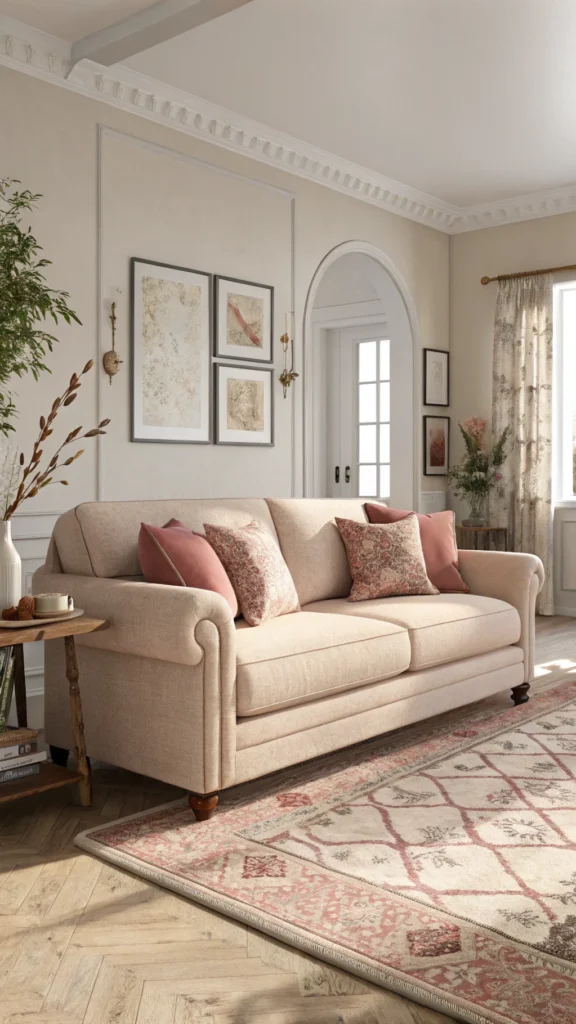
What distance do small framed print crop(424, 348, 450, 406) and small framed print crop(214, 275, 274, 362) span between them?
5.88 feet

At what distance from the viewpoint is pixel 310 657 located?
3.07 metres

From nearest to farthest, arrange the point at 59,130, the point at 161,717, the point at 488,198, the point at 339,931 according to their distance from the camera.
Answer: the point at 339,931, the point at 161,717, the point at 59,130, the point at 488,198

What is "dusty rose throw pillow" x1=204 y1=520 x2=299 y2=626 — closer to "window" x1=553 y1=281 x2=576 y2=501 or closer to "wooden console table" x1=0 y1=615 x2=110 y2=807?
"wooden console table" x1=0 y1=615 x2=110 y2=807

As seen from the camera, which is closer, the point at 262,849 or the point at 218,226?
the point at 262,849

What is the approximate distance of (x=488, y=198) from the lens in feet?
21.9

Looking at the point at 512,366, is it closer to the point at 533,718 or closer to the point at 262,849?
the point at 533,718

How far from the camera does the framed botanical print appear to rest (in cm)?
477

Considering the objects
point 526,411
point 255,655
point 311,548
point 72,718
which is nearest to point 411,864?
point 255,655

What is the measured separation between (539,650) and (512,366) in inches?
91.9

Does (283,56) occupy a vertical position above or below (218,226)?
above

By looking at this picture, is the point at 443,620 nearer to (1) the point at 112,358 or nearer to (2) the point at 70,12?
(1) the point at 112,358

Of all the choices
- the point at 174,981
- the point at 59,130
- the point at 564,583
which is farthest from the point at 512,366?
the point at 174,981

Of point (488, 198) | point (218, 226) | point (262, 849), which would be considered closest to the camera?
point (262, 849)

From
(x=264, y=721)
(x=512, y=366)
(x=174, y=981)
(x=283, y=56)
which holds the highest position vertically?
(x=283, y=56)
